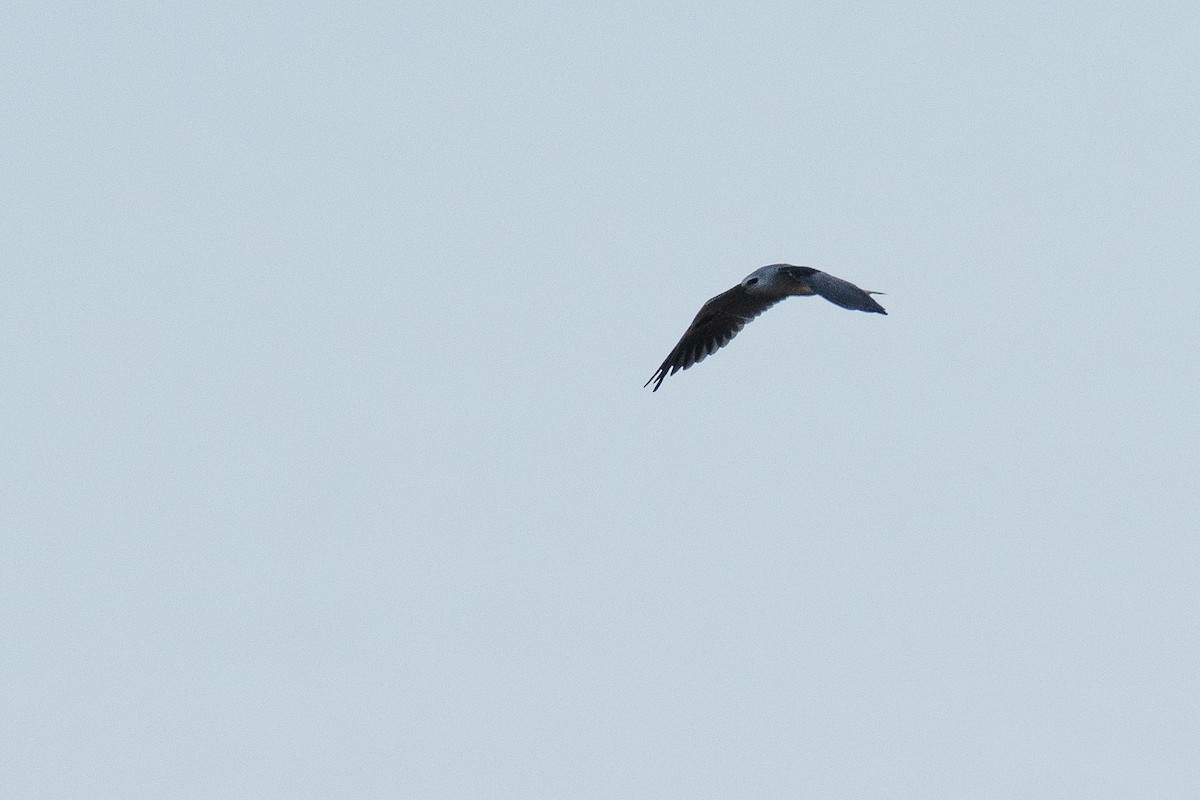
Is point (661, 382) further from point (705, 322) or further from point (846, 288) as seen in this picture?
point (846, 288)

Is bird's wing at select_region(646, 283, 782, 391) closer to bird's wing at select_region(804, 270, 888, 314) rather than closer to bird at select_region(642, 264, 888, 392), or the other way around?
bird at select_region(642, 264, 888, 392)

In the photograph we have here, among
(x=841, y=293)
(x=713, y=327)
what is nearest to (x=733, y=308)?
(x=713, y=327)

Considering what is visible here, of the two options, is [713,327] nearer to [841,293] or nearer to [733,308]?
[733,308]

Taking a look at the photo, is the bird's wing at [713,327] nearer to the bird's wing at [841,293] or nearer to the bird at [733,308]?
the bird at [733,308]

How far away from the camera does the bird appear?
33.4 metres

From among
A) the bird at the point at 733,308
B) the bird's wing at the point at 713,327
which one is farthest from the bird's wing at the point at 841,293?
the bird's wing at the point at 713,327

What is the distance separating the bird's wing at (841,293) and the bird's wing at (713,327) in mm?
3213

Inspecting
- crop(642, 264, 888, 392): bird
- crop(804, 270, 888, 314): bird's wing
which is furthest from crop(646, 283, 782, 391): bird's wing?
crop(804, 270, 888, 314): bird's wing

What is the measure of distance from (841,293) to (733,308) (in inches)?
229

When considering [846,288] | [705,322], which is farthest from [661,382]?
[846,288]

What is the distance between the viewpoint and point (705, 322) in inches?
1409

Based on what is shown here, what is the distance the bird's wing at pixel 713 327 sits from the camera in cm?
3519

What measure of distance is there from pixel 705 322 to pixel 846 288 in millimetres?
6172

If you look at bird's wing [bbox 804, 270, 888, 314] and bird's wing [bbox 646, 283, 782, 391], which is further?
bird's wing [bbox 646, 283, 782, 391]
